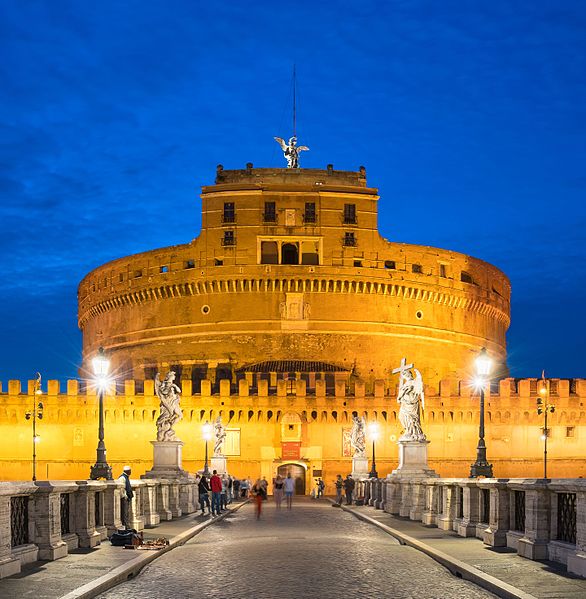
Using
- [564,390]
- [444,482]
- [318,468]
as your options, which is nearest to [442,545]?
[444,482]

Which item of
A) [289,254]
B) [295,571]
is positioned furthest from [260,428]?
[295,571]

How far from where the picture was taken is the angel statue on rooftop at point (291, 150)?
240ft

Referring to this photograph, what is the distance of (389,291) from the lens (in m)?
65.5

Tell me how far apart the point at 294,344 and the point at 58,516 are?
5069 centimetres

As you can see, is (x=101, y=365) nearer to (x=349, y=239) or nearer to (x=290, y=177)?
(x=349, y=239)

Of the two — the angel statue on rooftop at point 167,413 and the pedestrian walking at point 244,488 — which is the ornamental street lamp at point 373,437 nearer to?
the pedestrian walking at point 244,488

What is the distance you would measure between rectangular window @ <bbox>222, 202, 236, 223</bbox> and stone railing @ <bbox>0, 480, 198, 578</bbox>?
46.1 metres

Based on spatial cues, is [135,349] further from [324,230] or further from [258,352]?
[324,230]

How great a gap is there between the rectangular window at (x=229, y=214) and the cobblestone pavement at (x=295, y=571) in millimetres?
47009

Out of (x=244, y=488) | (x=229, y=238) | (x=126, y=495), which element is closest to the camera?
(x=126, y=495)

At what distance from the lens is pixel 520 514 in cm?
1423

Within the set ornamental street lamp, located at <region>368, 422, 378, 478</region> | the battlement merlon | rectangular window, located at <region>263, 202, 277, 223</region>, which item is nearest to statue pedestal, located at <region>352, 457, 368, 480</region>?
ornamental street lamp, located at <region>368, 422, 378, 478</region>

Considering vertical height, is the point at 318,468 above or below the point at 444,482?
below

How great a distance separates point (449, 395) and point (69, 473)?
2189cm
